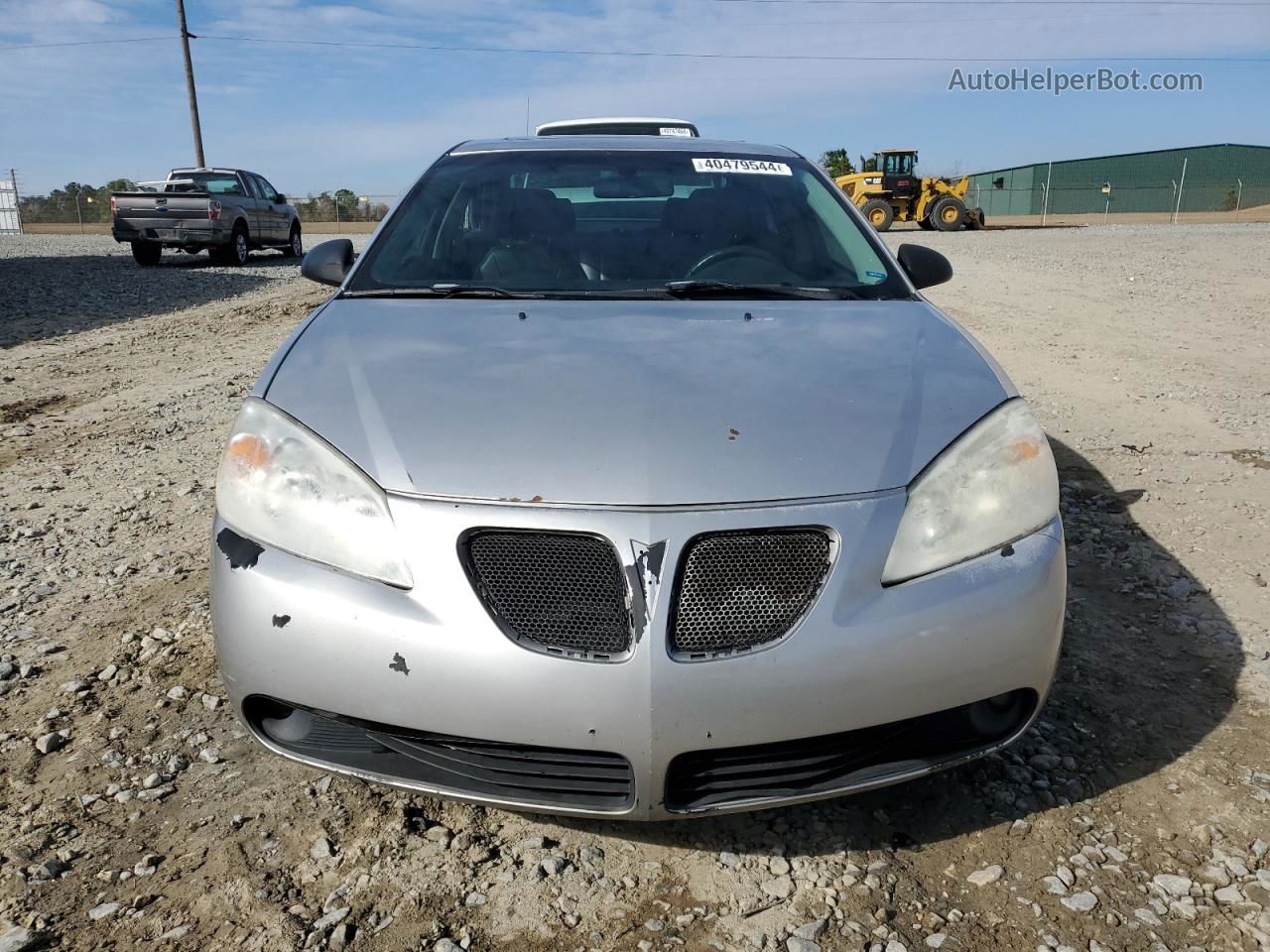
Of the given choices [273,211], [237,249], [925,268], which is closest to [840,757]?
[925,268]

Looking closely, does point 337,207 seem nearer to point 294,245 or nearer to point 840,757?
point 294,245

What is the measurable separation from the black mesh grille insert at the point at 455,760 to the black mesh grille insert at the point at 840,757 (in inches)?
5.2

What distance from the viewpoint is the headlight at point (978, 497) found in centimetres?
179

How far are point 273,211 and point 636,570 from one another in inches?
764

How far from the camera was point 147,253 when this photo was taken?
661 inches

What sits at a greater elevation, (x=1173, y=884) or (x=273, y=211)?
(x=273, y=211)

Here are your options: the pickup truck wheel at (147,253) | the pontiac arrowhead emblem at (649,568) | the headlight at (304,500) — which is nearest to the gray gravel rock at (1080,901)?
the pontiac arrowhead emblem at (649,568)

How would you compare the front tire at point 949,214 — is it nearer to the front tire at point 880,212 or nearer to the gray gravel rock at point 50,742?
the front tire at point 880,212

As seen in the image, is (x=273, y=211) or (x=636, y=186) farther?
(x=273, y=211)

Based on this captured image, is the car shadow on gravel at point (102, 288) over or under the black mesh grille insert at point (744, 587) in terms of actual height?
under

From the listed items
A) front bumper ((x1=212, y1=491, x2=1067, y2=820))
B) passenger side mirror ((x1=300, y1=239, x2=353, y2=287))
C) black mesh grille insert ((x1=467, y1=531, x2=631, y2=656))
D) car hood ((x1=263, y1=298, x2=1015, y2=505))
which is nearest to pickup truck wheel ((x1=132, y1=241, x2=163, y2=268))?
passenger side mirror ((x1=300, y1=239, x2=353, y2=287))

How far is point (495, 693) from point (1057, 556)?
1125 millimetres

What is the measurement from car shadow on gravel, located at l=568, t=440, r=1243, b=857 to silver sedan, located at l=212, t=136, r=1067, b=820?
33 cm

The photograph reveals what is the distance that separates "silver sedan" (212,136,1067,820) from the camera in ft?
5.48
